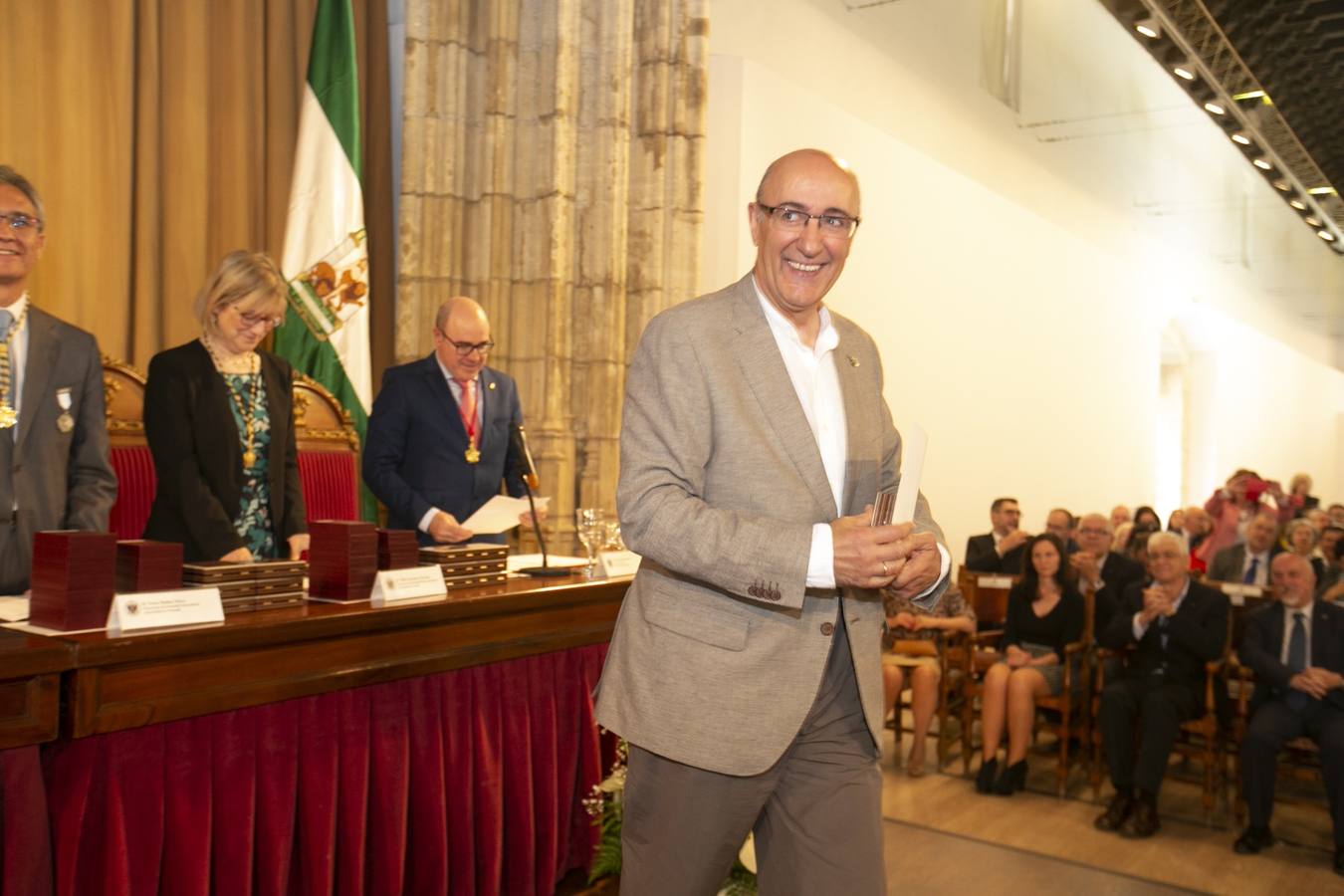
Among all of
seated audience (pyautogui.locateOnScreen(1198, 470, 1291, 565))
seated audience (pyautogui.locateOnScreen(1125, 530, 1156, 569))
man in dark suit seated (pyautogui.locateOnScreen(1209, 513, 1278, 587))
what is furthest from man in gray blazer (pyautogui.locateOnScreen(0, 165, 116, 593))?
seated audience (pyautogui.locateOnScreen(1198, 470, 1291, 565))

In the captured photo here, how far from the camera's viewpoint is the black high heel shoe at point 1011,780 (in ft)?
17.4

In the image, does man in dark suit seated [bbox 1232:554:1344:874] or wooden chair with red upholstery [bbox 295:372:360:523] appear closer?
wooden chair with red upholstery [bbox 295:372:360:523]

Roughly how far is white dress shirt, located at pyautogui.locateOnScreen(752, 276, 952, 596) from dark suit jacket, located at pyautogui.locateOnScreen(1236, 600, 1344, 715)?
380 cm

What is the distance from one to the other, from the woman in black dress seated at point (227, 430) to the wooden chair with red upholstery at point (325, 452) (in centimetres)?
119

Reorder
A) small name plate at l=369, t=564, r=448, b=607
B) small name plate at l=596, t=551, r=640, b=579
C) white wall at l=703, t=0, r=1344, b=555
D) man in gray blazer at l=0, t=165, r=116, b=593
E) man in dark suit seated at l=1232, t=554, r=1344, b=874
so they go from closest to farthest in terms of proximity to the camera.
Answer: man in gray blazer at l=0, t=165, r=116, b=593
small name plate at l=369, t=564, r=448, b=607
small name plate at l=596, t=551, r=640, b=579
man in dark suit seated at l=1232, t=554, r=1344, b=874
white wall at l=703, t=0, r=1344, b=555

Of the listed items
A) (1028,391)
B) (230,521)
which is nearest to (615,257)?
(230,521)

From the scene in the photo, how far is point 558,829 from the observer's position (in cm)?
311

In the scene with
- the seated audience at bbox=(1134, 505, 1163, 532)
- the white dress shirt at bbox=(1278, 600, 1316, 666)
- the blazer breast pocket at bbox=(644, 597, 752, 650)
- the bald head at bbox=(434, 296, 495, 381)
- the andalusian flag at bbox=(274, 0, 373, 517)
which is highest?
the andalusian flag at bbox=(274, 0, 373, 517)

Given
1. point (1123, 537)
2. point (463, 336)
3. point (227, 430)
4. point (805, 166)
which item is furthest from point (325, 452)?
point (1123, 537)

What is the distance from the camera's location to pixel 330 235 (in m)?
4.92

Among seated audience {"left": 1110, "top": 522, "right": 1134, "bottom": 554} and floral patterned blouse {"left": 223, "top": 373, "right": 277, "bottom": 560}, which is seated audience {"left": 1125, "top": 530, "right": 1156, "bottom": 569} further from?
floral patterned blouse {"left": 223, "top": 373, "right": 277, "bottom": 560}

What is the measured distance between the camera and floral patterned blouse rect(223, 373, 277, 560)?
304 centimetres

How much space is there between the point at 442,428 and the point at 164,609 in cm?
150

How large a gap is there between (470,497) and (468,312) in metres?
0.61
